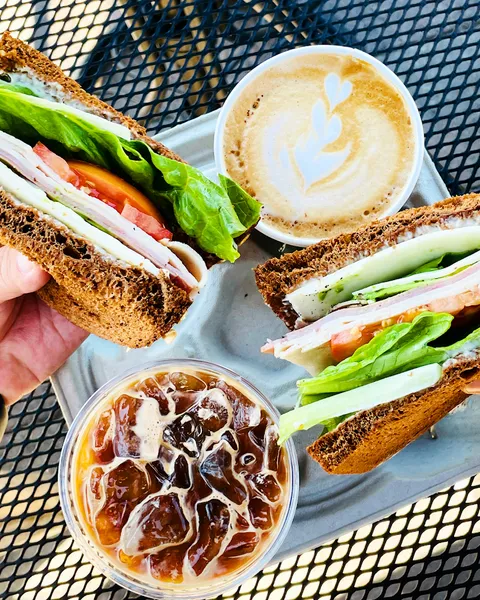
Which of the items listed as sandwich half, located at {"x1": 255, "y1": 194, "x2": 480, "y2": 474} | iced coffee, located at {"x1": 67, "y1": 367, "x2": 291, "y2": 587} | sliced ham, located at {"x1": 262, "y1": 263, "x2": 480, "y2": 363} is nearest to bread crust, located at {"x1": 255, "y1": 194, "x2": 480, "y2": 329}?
sandwich half, located at {"x1": 255, "y1": 194, "x2": 480, "y2": 474}

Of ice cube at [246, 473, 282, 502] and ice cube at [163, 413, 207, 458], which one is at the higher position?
ice cube at [163, 413, 207, 458]

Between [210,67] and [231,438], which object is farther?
[210,67]

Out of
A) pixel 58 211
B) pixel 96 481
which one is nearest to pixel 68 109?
pixel 58 211

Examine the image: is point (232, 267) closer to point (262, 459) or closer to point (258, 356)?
point (258, 356)

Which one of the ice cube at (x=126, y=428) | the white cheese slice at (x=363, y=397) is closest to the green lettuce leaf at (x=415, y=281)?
the white cheese slice at (x=363, y=397)

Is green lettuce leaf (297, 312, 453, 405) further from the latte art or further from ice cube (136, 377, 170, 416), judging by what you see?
the latte art

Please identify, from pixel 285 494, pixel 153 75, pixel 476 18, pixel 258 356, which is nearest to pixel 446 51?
pixel 476 18

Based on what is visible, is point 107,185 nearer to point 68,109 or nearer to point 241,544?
point 68,109
